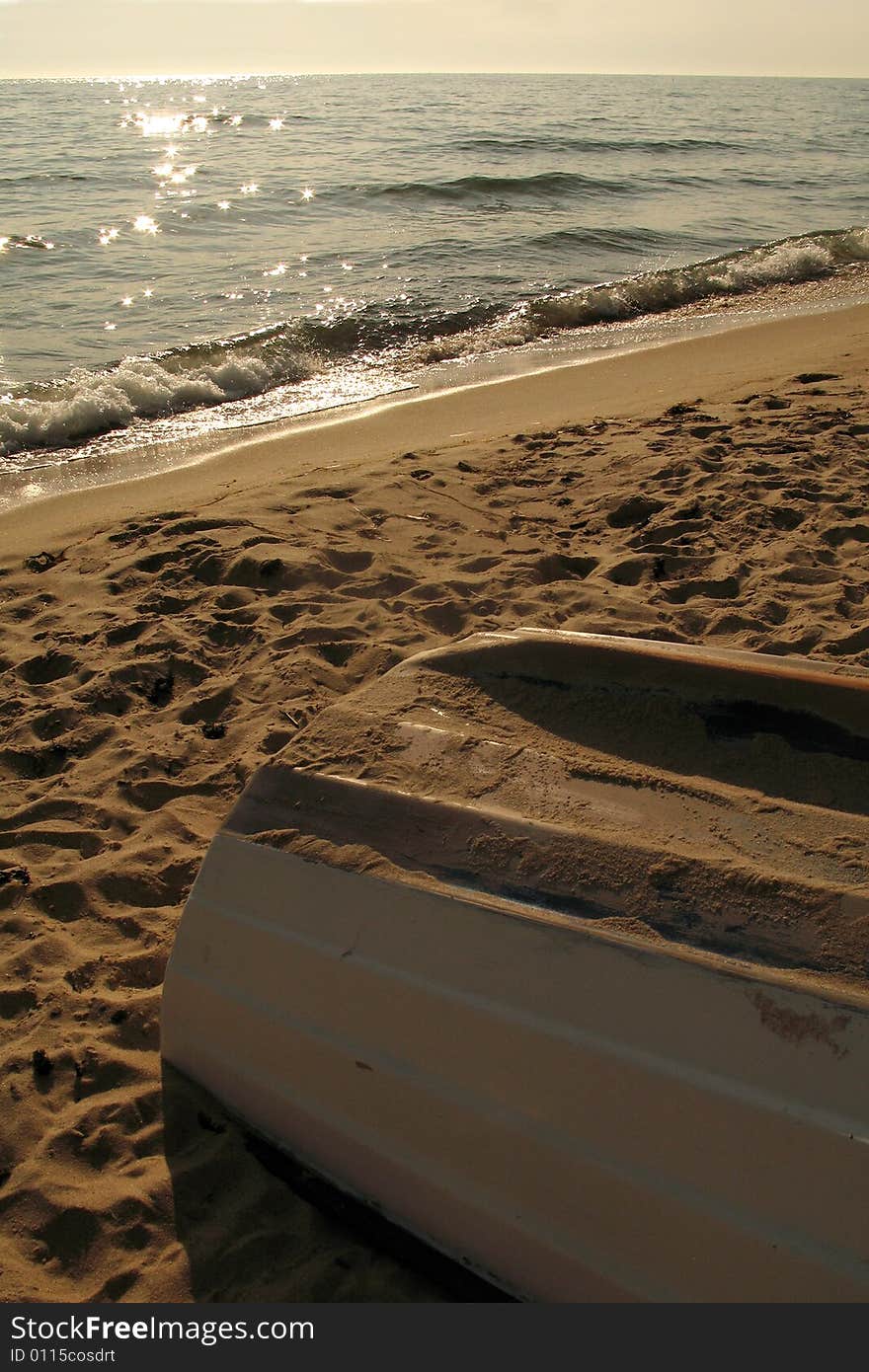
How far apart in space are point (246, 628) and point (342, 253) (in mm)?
10193

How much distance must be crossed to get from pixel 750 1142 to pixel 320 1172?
1.01 m

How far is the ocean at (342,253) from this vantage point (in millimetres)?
8883

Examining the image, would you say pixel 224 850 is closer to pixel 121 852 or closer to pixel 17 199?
pixel 121 852

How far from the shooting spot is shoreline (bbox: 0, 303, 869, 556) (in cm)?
645

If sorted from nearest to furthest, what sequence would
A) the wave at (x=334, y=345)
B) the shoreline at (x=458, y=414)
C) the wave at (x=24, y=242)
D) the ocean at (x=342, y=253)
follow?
the shoreline at (x=458, y=414)
the wave at (x=334, y=345)
the ocean at (x=342, y=253)
the wave at (x=24, y=242)

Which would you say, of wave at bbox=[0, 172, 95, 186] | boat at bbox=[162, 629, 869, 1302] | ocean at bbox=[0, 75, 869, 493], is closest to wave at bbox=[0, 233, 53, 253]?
ocean at bbox=[0, 75, 869, 493]

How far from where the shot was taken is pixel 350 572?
5062 millimetres

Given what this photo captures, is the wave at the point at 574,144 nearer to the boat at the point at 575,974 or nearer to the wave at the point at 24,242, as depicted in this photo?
the wave at the point at 24,242

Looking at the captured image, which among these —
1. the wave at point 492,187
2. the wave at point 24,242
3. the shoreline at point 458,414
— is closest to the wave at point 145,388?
the shoreline at point 458,414

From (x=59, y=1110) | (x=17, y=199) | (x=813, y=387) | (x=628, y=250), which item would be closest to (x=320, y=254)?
(x=628, y=250)

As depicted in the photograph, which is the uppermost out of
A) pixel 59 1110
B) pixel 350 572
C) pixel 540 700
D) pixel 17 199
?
pixel 17 199

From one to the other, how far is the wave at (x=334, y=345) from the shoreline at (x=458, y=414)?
1096 mm

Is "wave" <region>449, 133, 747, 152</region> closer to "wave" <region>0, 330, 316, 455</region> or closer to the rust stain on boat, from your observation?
"wave" <region>0, 330, 316, 455</region>

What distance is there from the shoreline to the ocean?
0.53 meters
